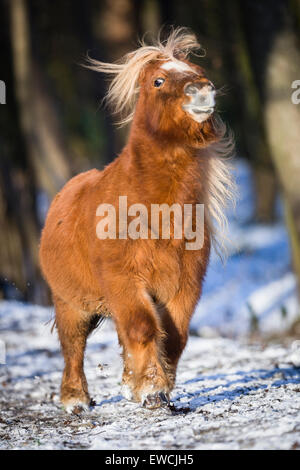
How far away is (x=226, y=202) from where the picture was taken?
6074 mm

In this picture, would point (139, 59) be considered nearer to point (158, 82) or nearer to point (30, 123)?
point (158, 82)

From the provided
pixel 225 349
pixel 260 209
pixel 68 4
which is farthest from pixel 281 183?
pixel 68 4

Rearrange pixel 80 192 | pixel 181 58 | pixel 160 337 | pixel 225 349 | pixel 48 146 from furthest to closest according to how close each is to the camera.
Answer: pixel 48 146
pixel 225 349
pixel 80 192
pixel 181 58
pixel 160 337

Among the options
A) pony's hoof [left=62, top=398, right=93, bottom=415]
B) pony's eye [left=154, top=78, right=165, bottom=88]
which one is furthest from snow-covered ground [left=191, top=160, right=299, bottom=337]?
pony's eye [left=154, top=78, right=165, bottom=88]

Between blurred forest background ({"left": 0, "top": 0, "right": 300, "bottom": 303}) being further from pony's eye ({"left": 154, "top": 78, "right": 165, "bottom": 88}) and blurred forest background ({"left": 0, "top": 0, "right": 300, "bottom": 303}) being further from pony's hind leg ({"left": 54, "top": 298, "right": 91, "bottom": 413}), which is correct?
pony's eye ({"left": 154, "top": 78, "right": 165, "bottom": 88})

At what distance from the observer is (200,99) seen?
203 inches

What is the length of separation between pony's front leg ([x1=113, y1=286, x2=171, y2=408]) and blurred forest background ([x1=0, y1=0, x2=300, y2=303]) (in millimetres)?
5968

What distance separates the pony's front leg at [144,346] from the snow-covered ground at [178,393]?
199 mm

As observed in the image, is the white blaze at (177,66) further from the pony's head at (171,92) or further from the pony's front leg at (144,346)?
the pony's front leg at (144,346)

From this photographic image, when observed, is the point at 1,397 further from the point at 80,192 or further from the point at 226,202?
the point at 226,202

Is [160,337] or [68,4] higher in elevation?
[68,4]

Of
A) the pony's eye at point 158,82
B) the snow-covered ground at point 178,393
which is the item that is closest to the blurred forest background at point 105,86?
the snow-covered ground at point 178,393

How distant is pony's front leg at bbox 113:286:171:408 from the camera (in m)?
5.32
